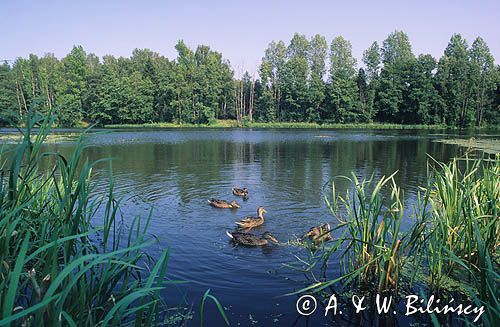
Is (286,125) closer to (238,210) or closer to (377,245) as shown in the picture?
(238,210)

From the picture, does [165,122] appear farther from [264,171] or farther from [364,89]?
[264,171]

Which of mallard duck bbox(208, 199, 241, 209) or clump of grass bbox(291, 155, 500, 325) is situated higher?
clump of grass bbox(291, 155, 500, 325)

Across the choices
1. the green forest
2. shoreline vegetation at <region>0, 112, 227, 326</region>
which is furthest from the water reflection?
the green forest

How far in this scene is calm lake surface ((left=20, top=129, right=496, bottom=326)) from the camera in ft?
18.0

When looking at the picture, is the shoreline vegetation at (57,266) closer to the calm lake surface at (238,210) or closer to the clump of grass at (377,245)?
the calm lake surface at (238,210)

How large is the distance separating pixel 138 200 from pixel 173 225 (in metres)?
2.89

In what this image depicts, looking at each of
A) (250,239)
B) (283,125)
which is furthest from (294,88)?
(250,239)

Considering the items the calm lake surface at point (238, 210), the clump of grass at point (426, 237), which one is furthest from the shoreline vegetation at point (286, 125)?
the clump of grass at point (426, 237)

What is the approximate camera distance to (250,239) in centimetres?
743

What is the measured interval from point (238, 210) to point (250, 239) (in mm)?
3199

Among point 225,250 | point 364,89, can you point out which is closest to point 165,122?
point 364,89

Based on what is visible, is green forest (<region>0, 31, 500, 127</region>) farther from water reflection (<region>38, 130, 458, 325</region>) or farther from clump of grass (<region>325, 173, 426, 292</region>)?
clump of grass (<region>325, 173, 426, 292</region>)

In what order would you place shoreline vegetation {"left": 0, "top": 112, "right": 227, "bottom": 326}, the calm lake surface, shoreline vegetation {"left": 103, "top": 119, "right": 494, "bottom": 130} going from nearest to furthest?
shoreline vegetation {"left": 0, "top": 112, "right": 227, "bottom": 326}
the calm lake surface
shoreline vegetation {"left": 103, "top": 119, "right": 494, "bottom": 130}

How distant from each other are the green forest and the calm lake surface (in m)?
42.0
